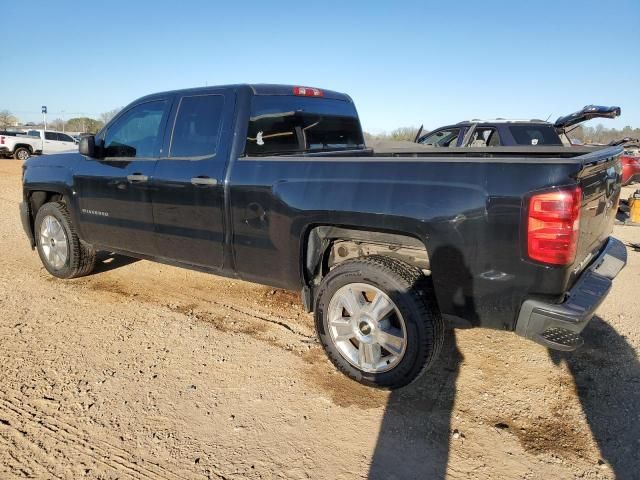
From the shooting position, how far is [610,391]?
10.2 feet

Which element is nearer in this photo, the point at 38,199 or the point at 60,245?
the point at 60,245

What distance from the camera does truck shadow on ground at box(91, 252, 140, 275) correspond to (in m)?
5.66

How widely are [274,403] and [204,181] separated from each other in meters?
1.73

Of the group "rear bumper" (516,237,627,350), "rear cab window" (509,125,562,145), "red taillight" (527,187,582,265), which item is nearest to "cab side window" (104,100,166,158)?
"red taillight" (527,187,582,265)

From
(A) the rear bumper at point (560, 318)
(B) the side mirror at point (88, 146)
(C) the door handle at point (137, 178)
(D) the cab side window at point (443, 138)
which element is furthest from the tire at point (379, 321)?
(D) the cab side window at point (443, 138)

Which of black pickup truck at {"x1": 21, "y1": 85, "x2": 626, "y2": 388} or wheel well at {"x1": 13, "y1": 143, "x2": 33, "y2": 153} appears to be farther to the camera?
wheel well at {"x1": 13, "y1": 143, "x2": 33, "y2": 153}

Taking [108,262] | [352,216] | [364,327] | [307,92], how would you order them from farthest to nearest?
1. [108,262]
2. [307,92]
3. [364,327]
4. [352,216]

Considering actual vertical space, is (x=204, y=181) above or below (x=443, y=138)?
below

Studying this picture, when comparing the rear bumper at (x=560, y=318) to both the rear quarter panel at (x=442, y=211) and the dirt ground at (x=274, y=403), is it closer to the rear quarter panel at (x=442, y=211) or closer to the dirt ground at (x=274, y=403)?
the rear quarter panel at (x=442, y=211)

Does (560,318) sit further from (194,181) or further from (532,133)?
(532,133)

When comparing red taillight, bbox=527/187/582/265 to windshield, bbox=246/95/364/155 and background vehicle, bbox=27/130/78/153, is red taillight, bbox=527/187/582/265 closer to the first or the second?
windshield, bbox=246/95/364/155

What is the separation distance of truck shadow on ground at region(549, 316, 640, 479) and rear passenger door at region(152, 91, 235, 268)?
275cm

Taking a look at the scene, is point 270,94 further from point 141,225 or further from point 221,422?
point 221,422

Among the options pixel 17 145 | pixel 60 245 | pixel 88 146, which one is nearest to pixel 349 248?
pixel 88 146
